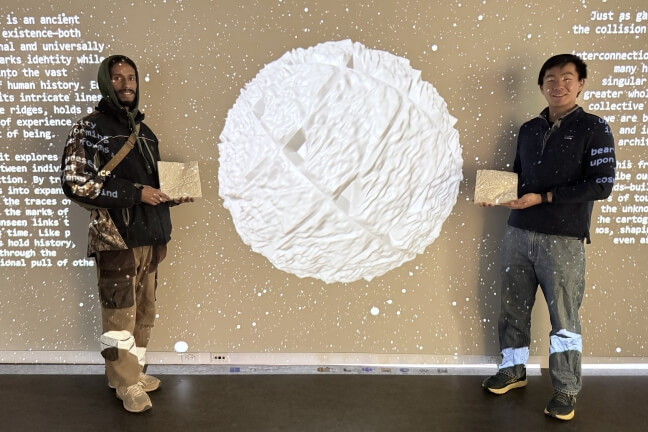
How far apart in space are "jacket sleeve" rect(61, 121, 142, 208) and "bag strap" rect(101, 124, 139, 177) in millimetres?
20

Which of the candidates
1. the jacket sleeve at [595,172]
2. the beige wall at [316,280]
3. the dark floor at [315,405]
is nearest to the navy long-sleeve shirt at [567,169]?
the jacket sleeve at [595,172]

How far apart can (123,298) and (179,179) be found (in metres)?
0.49

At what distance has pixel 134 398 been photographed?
174 cm

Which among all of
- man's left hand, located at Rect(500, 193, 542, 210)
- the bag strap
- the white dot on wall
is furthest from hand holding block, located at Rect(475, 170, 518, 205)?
the white dot on wall

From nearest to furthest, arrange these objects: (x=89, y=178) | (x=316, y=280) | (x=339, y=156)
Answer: (x=89, y=178) < (x=339, y=156) < (x=316, y=280)

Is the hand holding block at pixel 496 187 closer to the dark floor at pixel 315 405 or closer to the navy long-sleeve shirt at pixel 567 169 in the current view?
the navy long-sleeve shirt at pixel 567 169

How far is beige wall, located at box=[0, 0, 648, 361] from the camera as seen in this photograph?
74.4 inches

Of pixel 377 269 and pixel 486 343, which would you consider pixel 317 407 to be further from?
pixel 486 343

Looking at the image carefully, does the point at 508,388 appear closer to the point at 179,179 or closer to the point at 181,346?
the point at 181,346

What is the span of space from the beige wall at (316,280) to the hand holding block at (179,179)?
0.75 feet

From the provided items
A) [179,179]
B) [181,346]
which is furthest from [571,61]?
[181,346]

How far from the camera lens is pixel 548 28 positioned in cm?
188

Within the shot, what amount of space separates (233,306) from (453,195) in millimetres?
1110

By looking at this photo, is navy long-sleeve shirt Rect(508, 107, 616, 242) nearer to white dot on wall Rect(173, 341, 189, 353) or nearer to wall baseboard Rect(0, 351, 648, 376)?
wall baseboard Rect(0, 351, 648, 376)
